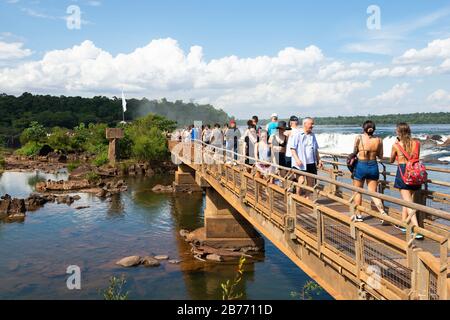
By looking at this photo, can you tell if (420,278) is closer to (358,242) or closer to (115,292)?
(358,242)

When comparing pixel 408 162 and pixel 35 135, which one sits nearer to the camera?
pixel 408 162

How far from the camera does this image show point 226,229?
20.3m

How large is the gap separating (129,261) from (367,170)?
42.0ft

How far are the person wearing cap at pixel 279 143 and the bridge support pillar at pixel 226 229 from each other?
8.16 metres

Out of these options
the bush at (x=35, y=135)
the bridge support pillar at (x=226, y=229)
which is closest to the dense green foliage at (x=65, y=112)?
the bush at (x=35, y=135)

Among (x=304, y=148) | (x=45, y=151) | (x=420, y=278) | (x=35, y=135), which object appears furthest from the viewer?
(x=35, y=135)

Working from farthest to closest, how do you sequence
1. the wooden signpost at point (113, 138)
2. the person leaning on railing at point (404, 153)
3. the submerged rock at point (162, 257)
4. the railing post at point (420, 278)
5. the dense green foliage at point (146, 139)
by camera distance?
the wooden signpost at point (113, 138) → the dense green foliage at point (146, 139) → the submerged rock at point (162, 257) → the person leaning on railing at point (404, 153) → the railing post at point (420, 278)

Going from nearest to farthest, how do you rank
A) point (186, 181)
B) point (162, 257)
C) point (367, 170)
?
point (367, 170), point (162, 257), point (186, 181)

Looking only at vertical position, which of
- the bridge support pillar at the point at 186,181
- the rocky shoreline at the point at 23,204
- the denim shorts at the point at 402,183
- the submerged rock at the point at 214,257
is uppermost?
the denim shorts at the point at 402,183

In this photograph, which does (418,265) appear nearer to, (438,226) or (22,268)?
(438,226)

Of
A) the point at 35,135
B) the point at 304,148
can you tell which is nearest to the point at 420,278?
the point at 304,148

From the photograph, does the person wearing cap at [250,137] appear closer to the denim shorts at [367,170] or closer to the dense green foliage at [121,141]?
the denim shorts at [367,170]

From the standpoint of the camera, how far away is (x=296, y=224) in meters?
8.80

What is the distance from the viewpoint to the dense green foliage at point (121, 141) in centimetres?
5231
